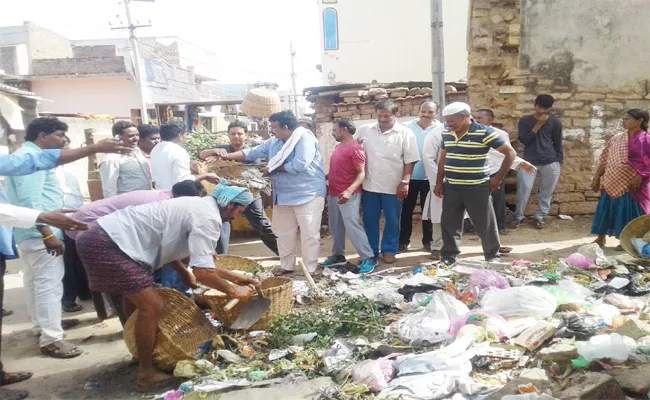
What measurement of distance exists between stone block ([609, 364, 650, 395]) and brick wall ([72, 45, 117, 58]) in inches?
1233

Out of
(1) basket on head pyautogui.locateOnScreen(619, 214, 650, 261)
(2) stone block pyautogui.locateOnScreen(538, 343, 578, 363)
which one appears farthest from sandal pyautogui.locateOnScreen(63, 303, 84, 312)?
(1) basket on head pyautogui.locateOnScreen(619, 214, 650, 261)

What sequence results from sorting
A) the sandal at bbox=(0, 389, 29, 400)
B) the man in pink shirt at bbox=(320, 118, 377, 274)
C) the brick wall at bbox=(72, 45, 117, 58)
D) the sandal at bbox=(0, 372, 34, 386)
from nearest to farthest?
the sandal at bbox=(0, 389, 29, 400), the sandal at bbox=(0, 372, 34, 386), the man in pink shirt at bbox=(320, 118, 377, 274), the brick wall at bbox=(72, 45, 117, 58)

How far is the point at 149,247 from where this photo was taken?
3.31m

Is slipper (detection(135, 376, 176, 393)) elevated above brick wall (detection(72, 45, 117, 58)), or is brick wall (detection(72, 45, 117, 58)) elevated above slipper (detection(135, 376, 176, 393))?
brick wall (detection(72, 45, 117, 58))

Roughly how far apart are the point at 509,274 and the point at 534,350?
1.73m

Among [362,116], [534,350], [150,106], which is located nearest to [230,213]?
[534,350]

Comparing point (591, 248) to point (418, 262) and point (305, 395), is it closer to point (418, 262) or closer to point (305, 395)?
point (418, 262)

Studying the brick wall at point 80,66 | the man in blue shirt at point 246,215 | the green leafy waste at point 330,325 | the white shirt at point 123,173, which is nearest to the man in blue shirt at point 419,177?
the man in blue shirt at point 246,215

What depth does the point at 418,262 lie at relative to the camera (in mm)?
5926

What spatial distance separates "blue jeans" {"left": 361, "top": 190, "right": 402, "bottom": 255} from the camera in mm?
5746

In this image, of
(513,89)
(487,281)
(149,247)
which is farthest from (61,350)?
(513,89)

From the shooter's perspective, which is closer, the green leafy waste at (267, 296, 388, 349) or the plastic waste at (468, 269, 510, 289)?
the green leafy waste at (267, 296, 388, 349)

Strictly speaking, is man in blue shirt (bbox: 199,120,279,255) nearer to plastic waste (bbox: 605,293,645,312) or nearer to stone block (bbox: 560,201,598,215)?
plastic waste (bbox: 605,293,645,312)

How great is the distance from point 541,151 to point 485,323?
442 cm
